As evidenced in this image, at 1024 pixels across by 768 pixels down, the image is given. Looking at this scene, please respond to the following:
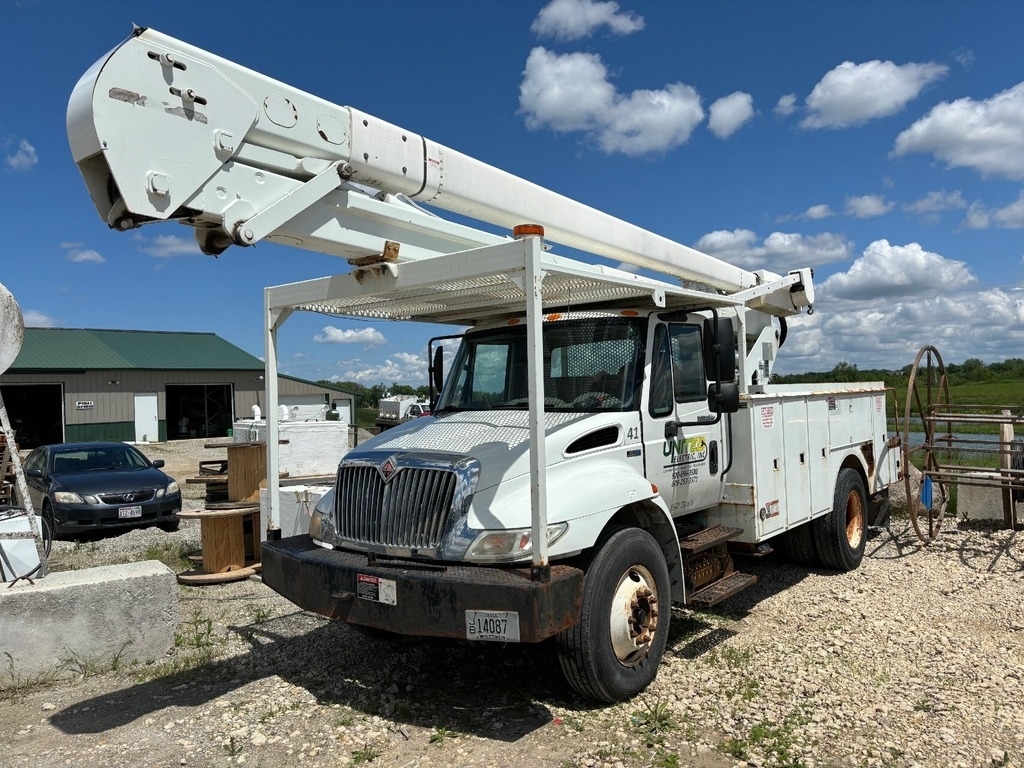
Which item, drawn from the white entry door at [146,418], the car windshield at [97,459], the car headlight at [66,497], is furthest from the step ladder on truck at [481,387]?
the white entry door at [146,418]

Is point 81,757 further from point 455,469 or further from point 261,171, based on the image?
point 261,171

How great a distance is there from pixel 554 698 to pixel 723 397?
7.68 feet

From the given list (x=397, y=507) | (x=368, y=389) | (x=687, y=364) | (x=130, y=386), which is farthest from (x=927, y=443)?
(x=368, y=389)

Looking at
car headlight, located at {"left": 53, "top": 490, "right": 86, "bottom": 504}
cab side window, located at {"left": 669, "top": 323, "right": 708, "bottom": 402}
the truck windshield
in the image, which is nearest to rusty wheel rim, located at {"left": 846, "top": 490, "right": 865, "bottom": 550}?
cab side window, located at {"left": 669, "top": 323, "right": 708, "bottom": 402}

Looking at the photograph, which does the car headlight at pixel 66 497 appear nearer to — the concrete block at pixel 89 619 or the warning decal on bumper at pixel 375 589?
the concrete block at pixel 89 619

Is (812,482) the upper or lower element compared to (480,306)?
lower

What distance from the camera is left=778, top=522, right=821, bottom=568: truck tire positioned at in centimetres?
753

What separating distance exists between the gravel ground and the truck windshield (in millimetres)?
1832

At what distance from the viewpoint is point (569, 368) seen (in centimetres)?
554

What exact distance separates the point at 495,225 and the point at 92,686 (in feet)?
13.9

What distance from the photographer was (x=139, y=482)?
11266mm

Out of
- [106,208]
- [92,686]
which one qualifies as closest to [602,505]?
[106,208]

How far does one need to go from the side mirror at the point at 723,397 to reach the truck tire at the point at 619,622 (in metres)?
1.22

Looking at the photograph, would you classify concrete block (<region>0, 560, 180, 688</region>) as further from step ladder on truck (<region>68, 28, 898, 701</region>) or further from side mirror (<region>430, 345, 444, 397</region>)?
side mirror (<region>430, 345, 444, 397</region>)
